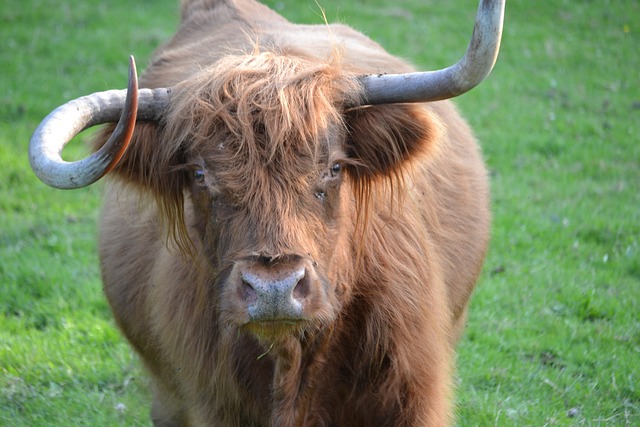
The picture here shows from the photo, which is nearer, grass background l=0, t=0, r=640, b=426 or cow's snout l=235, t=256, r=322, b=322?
cow's snout l=235, t=256, r=322, b=322

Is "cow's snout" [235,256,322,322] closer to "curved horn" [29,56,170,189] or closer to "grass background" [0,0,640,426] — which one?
"curved horn" [29,56,170,189]

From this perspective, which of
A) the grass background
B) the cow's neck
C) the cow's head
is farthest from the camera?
the grass background

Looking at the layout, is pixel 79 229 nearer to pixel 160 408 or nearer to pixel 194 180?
pixel 160 408

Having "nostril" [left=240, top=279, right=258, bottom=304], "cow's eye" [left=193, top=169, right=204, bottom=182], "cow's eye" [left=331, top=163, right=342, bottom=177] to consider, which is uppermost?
"cow's eye" [left=331, top=163, right=342, bottom=177]

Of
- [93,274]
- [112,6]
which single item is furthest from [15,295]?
[112,6]

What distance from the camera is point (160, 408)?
5559mm

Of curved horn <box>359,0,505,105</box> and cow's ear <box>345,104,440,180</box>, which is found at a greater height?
curved horn <box>359,0,505,105</box>

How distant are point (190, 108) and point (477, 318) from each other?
343 centimetres

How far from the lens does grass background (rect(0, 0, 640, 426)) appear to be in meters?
5.64

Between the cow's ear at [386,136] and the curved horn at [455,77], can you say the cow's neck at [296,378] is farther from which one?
the curved horn at [455,77]

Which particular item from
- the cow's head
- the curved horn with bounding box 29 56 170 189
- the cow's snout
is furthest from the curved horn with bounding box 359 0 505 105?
the curved horn with bounding box 29 56 170 189

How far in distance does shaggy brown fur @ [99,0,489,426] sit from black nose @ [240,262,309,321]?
0.19ft

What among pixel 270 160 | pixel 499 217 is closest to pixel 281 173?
pixel 270 160

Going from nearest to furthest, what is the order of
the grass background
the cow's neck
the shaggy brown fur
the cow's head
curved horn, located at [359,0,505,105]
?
curved horn, located at [359,0,505,105]
the cow's head
the shaggy brown fur
the cow's neck
the grass background
